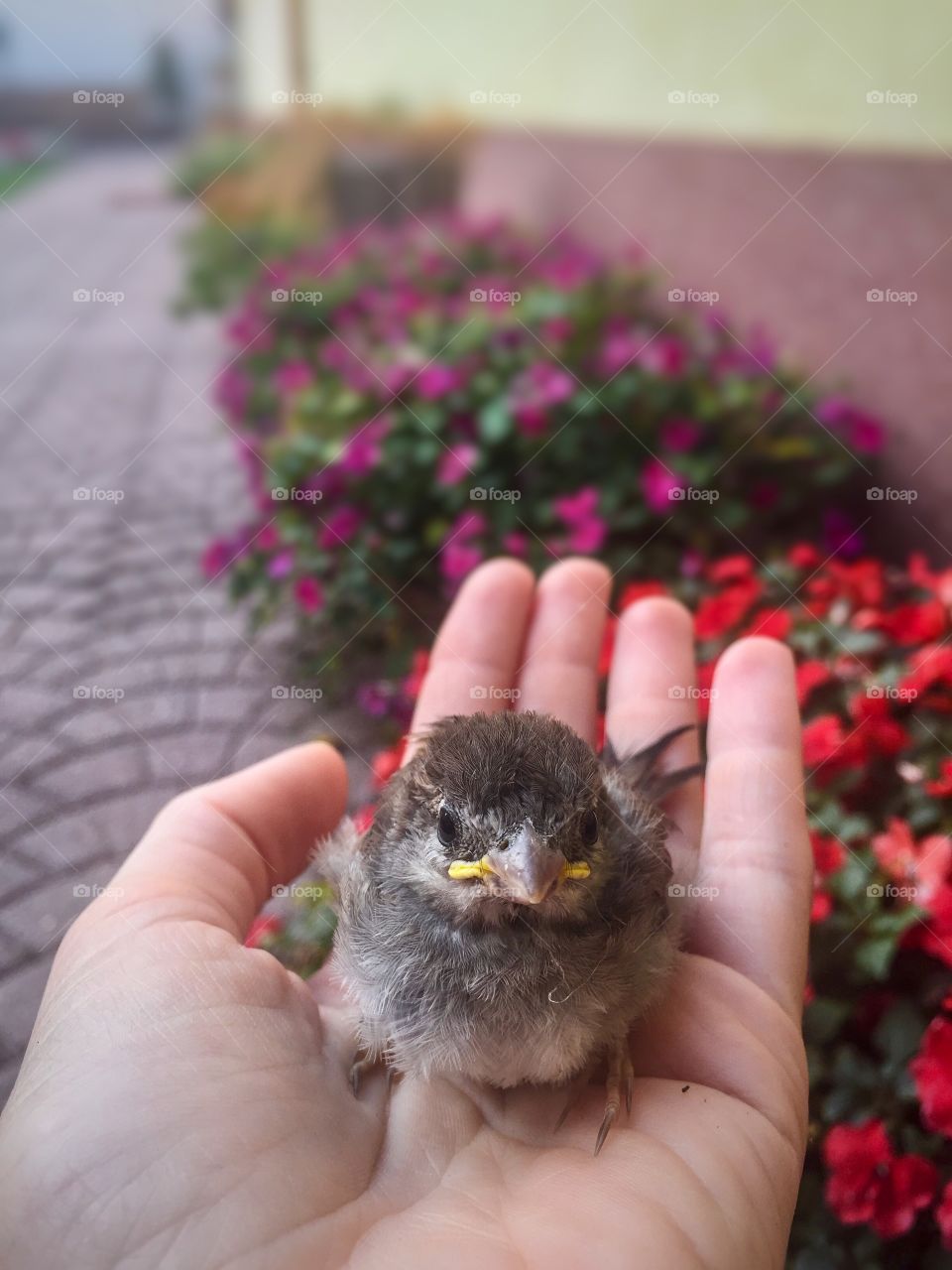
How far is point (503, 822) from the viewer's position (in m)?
1.12

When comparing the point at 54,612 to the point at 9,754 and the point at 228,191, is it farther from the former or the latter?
the point at 228,191

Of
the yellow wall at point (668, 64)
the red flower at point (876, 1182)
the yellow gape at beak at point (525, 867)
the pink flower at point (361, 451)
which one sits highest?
the yellow wall at point (668, 64)

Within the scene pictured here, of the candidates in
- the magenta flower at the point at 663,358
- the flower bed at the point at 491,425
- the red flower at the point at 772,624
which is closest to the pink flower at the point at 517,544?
the flower bed at the point at 491,425

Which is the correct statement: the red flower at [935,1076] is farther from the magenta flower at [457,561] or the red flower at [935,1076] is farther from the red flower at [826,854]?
the magenta flower at [457,561]

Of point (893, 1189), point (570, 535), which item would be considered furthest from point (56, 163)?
point (893, 1189)

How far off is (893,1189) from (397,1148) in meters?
0.67

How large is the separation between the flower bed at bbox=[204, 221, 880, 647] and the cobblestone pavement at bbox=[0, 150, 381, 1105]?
219mm

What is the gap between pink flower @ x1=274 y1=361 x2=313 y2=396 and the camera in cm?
213

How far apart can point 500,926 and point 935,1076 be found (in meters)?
0.62

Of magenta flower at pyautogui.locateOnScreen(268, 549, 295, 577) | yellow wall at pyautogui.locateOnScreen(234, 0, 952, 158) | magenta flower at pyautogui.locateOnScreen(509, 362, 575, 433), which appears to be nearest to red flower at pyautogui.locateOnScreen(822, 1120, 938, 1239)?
magenta flower at pyautogui.locateOnScreen(268, 549, 295, 577)

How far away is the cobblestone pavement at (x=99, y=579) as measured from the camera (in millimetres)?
1284

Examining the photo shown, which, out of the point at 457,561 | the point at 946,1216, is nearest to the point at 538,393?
the point at 457,561

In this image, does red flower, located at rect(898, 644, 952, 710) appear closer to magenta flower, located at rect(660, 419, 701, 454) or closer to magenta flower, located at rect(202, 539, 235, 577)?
magenta flower, located at rect(660, 419, 701, 454)

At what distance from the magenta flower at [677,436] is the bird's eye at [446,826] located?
1462mm
